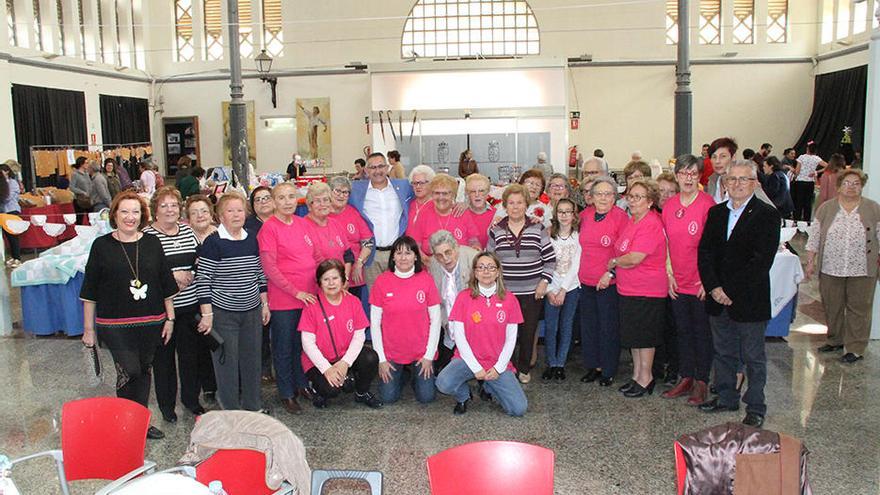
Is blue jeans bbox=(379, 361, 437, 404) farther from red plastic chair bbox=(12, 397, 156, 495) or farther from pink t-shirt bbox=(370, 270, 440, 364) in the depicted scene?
red plastic chair bbox=(12, 397, 156, 495)

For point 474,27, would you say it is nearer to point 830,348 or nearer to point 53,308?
point 53,308

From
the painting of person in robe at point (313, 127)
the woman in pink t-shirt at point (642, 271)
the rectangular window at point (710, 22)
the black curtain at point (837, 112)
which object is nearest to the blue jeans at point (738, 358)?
the woman in pink t-shirt at point (642, 271)

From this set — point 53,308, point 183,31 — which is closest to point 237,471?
point 53,308

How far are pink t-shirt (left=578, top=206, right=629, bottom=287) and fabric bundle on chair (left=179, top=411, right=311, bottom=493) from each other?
127 inches

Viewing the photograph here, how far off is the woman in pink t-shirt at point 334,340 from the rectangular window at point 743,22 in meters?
17.4

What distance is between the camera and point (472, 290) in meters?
4.89

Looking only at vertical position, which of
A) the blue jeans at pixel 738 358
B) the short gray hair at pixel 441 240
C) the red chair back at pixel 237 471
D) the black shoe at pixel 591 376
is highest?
the short gray hair at pixel 441 240

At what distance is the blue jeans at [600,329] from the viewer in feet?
17.5

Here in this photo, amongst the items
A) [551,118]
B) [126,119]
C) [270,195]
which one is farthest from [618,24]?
[270,195]

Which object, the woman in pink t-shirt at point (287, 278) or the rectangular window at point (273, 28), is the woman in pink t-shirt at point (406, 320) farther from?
the rectangular window at point (273, 28)

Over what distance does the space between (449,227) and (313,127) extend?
1558 centimetres

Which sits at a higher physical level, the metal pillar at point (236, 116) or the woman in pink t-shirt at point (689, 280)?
the metal pillar at point (236, 116)

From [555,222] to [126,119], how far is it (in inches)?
660

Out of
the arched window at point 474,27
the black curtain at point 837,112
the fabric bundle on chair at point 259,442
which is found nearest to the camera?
the fabric bundle on chair at point 259,442
